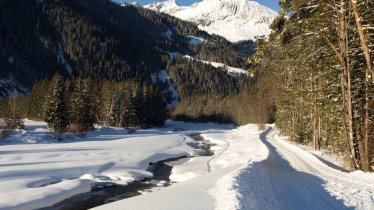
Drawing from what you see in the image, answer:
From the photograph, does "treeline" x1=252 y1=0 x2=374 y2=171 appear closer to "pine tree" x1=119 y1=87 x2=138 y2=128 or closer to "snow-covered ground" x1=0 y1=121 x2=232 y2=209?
"snow-covered ground" x1=0 y1=121 x2=232 y2=209

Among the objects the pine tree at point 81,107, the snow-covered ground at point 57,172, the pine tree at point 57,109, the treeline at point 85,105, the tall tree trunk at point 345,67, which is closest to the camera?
the snow-covered ground at point 57,172

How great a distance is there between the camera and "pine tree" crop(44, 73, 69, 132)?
176 ft

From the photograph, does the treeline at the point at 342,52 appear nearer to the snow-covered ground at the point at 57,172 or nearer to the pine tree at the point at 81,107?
the snow-covered ground at the point at 57,172

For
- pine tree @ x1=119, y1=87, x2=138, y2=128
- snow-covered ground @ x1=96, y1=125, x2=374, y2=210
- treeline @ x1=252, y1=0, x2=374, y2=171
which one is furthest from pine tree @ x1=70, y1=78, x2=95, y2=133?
snow-covered ground @ x1=96, y1=125, x2=374, y2=210

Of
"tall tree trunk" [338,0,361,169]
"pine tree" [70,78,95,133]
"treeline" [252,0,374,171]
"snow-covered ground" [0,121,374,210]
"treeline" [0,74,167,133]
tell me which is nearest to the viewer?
"snow-covered ground" [0,121,374,210]

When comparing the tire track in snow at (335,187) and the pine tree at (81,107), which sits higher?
the pine tree at (81,107)

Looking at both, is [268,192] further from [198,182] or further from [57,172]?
[57,172]

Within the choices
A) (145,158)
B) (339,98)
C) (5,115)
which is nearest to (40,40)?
(5,115)

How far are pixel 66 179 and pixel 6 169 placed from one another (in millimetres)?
3638

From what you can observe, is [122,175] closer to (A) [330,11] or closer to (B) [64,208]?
(B) [64,208]

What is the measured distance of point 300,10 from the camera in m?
16.5

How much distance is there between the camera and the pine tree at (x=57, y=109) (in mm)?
53500

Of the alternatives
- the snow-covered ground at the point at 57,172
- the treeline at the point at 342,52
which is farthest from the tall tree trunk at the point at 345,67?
the snow-covered ground at the point at 57,172

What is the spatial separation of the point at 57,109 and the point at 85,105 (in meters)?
11.0
